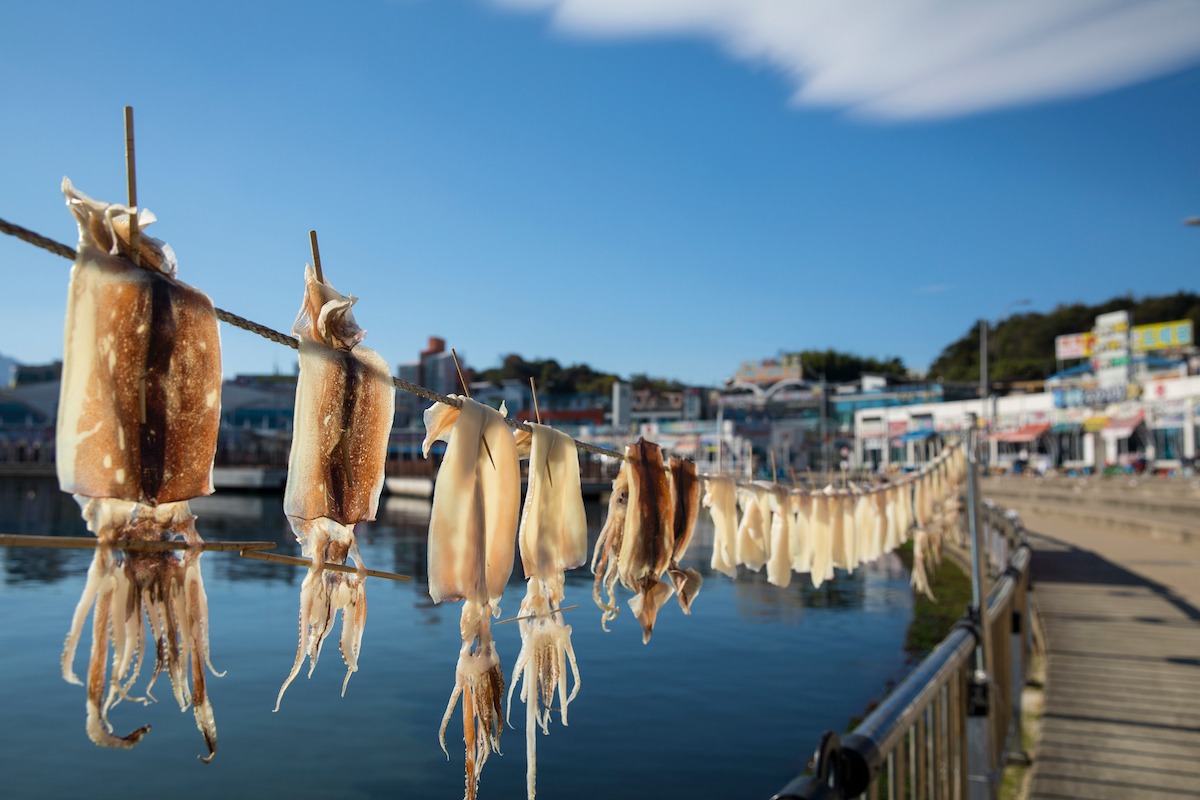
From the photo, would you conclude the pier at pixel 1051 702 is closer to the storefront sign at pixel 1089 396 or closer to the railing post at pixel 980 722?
the railing post at pixel 980 722

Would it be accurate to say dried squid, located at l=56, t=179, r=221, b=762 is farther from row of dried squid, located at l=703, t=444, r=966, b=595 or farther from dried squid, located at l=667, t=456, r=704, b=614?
row of dried squid, located at l=703, t=444, r=966, b=595

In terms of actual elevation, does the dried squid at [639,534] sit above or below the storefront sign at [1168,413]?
below

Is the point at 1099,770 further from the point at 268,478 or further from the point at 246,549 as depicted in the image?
the point at 268,478

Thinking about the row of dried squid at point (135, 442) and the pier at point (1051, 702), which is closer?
the row of dried squid at point (135, 442)

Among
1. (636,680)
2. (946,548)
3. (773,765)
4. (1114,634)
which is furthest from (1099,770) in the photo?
(946,548)

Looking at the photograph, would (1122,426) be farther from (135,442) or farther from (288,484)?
(135,442)

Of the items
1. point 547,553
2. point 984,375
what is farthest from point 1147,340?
point 547,553

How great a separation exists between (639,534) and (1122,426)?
5366 centimetres

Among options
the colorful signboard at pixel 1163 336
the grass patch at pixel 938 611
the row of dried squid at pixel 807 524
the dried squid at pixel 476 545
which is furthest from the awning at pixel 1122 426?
the dried squid at pixel 476 545

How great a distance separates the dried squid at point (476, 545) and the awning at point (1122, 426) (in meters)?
53.2

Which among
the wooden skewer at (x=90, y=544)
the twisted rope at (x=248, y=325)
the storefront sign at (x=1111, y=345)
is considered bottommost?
the wooden skewer at (x=90, y=544)

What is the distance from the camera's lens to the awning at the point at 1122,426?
45.6 meters

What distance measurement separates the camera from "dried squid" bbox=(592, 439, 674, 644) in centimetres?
224

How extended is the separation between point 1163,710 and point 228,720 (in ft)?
37.0
